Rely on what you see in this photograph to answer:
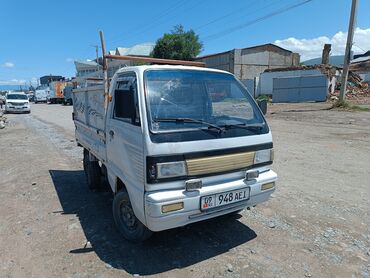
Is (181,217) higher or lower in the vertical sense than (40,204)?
higher

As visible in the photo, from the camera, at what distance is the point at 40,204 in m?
5.04

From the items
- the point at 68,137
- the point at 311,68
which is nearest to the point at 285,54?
the point at 311,68

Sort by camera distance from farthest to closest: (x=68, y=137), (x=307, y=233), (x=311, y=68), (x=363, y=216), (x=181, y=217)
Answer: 1. (x=311, y=68)
2. (x=68, y=137)
3. (x=363, y=216)
4. (x=307, y=233)
5. (x=181, y=217)

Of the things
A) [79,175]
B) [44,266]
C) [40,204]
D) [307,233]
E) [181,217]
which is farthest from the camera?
[79,175]

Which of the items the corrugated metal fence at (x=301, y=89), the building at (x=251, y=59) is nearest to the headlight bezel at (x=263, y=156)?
the corrugated metal fence at (x=301, y=89)

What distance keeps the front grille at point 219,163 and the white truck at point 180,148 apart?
10 millimetres

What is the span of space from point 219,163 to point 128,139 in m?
1.02

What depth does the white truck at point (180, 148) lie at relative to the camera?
9.89 ft

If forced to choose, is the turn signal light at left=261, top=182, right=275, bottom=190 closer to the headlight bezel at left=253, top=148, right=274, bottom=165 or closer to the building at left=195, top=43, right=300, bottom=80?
the headlight bezel at left=253, top=148, right=274, bottom=165

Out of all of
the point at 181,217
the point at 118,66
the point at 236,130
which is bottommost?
the point at 181,217

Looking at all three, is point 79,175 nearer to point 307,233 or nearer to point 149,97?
point 149,97

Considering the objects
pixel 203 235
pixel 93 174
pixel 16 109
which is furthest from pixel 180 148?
pixel 16 109

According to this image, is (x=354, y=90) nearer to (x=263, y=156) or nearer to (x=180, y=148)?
(x=263, y=156)

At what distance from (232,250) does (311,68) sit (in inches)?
1362
